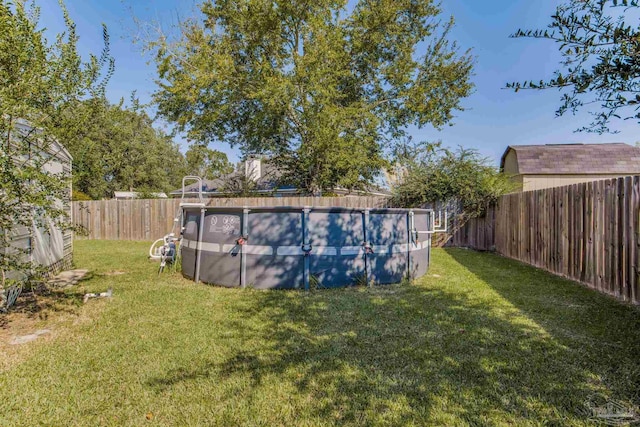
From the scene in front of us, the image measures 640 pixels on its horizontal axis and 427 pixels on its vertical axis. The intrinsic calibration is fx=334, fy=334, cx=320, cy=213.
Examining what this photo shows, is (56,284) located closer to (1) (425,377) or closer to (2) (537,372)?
(1) (425,377)

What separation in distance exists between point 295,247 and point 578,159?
16661 mm

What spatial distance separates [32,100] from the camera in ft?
11.0

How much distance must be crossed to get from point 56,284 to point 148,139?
1164 inches

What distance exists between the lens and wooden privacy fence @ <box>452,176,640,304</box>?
14.4 ft

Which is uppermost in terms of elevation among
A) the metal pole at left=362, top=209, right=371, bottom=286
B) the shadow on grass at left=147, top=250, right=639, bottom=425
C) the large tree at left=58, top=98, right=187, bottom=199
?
the large tree at left=58, top=98, right=187, bottom=199

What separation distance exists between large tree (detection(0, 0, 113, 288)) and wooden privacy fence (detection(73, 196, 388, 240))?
330 inches

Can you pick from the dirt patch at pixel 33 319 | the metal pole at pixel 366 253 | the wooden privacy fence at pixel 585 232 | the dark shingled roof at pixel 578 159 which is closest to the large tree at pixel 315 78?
the dark shingled roof at pixel 578 159

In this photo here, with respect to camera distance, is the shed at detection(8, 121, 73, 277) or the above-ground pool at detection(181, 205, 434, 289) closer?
the shed at detection(8, 121, 73, 277)

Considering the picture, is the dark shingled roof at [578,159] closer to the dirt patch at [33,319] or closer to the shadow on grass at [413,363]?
the shadow on grass at [413,363]

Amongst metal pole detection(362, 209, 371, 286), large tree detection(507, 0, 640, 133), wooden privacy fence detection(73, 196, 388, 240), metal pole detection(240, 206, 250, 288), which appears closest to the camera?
large tree detection(507, 0, 640, 133)

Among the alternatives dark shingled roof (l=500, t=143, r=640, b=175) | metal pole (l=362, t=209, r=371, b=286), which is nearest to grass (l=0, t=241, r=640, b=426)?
metal pole (l=362, t=209, r=371, b=286)

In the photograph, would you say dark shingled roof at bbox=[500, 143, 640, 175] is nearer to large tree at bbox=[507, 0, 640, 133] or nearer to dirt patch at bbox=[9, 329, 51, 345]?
large tree at bbox=[507, 0, 640, 133]

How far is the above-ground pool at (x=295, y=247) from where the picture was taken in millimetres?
5125

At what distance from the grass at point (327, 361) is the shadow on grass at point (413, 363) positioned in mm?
12
